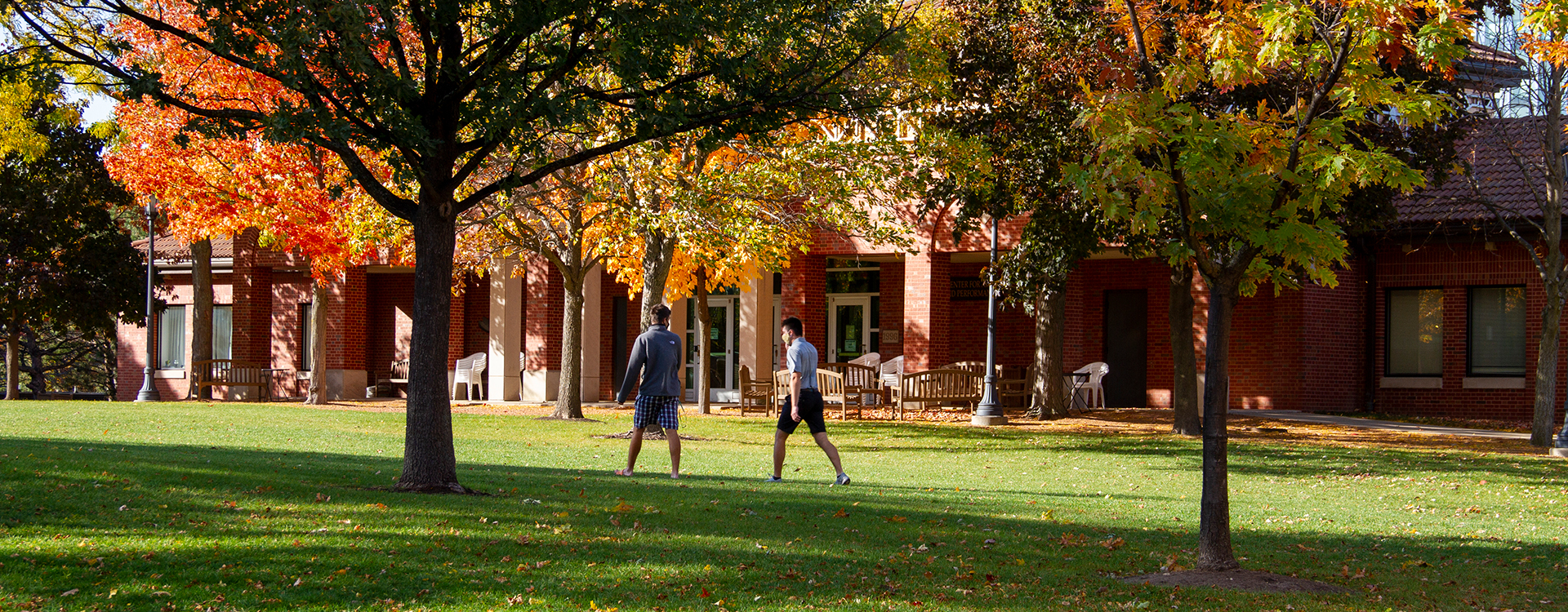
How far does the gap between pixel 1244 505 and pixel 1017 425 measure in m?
9.78

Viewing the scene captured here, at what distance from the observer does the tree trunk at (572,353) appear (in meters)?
20.9

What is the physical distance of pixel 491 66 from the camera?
9.54 meters

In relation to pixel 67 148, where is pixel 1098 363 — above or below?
below

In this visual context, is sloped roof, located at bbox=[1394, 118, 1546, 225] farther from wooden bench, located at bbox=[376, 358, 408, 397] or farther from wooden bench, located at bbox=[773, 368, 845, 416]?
wooden bench, located at bbox=[376, 358, 408, 397]

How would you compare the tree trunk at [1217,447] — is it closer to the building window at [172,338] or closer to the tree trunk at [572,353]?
the tree trunk at [572,353]

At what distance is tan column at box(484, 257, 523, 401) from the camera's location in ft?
92.0

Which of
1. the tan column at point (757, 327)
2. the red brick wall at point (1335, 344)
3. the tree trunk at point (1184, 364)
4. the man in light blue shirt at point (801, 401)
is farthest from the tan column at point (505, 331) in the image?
the man in light blue shirt at point (801, 401)

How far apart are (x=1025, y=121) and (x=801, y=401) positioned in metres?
6.97

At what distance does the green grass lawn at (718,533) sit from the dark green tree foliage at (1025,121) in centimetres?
373

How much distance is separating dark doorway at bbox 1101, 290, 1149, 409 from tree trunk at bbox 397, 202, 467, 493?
61.2ft

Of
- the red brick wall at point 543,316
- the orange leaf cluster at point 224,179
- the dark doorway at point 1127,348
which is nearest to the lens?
the orange leaf cluster at point 224,179

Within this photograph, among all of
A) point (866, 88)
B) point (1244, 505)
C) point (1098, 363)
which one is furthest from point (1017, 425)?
point (1244, 505)

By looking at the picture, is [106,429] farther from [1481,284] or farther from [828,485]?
[1481,284]

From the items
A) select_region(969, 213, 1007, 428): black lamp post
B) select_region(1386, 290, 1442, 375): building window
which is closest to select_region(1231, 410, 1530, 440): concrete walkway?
select_region(1386, 290, 1442, 375): building window
